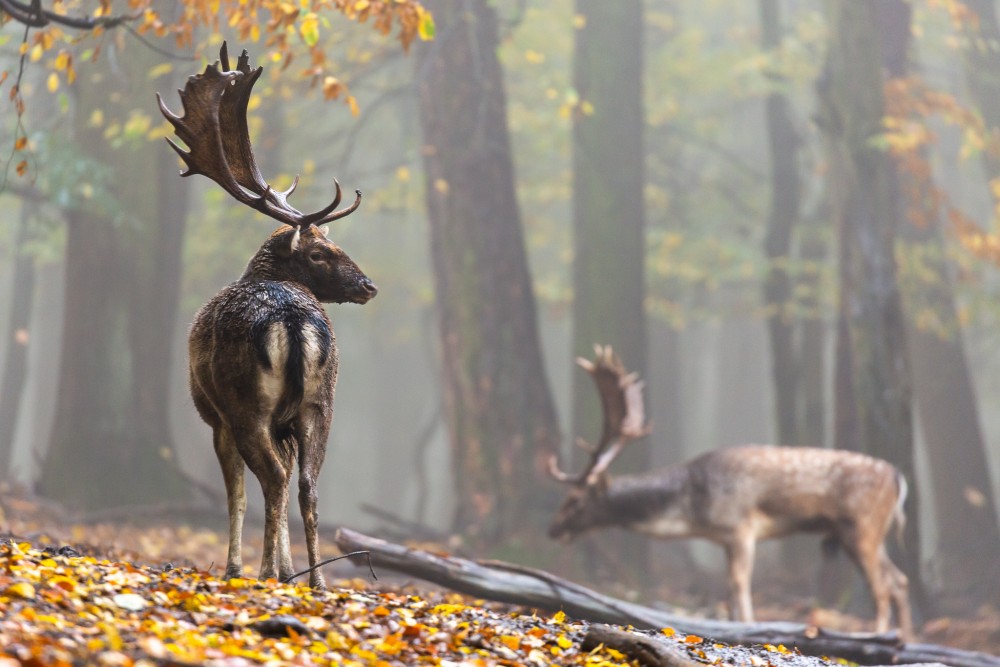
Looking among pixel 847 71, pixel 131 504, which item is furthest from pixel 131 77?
pixel 847 71

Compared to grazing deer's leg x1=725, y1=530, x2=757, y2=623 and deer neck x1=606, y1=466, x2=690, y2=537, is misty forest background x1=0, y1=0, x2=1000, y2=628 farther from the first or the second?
grazing deer's leg x1=725, y1=530, x2=757, y2=623

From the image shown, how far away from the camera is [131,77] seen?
14.2 metres

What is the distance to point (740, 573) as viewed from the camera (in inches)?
396

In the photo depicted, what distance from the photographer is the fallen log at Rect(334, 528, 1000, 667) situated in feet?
23.3

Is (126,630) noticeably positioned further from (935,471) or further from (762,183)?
(762,183)

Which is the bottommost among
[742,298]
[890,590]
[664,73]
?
[890,590]

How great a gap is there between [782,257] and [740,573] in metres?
8.97

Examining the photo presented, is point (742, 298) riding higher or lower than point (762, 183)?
lower

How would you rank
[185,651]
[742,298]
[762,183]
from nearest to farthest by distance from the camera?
[185,651] → [762,183] → [742,298]

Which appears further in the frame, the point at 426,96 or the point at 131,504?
the point at 426,96

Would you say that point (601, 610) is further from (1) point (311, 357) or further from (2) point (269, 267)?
(2) point (269, 267)

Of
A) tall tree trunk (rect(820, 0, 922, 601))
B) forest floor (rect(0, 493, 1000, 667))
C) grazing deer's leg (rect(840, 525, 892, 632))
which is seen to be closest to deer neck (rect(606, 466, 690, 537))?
grazing deer's leg (rect(840, 525, 892, 632))

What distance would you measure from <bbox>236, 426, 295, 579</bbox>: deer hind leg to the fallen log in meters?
1.52

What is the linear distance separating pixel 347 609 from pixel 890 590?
24.7 ft
